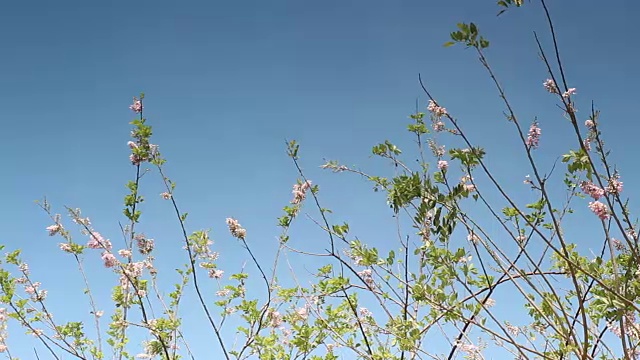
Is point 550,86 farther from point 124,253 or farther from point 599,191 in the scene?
point 124,253

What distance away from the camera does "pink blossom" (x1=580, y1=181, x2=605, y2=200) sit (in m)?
2.50

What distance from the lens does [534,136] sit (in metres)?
2.70

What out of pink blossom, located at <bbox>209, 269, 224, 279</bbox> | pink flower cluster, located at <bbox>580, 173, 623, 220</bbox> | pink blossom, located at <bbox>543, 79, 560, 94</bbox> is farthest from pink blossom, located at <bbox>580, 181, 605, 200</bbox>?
pink blossom, located at <bbox>209, 269, 224, 279</bbox>

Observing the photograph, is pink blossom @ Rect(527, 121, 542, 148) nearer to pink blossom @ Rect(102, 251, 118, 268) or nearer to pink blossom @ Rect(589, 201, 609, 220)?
pink blossom @ Rect(589, 201, 609, 220)

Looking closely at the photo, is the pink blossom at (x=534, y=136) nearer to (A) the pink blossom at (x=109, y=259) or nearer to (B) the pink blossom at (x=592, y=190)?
(B) the pink blossom at (x=592, y=190)

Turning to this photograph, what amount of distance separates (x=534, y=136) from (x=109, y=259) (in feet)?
11.5

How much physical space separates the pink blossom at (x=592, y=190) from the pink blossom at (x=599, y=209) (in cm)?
3

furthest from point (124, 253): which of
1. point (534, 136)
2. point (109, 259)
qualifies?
point (534, 136)

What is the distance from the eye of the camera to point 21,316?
489 centimetres

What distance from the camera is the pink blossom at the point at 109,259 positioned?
462cm

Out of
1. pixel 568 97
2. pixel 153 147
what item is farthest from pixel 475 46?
pixel 153 147

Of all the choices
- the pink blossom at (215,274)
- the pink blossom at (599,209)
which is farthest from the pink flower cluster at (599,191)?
the pink blossom at (215,274)

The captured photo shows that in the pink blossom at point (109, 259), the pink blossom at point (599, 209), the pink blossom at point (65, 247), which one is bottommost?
the pink blossom at point (599, 209)

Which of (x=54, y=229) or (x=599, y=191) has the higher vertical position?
(x=54, y=229)
